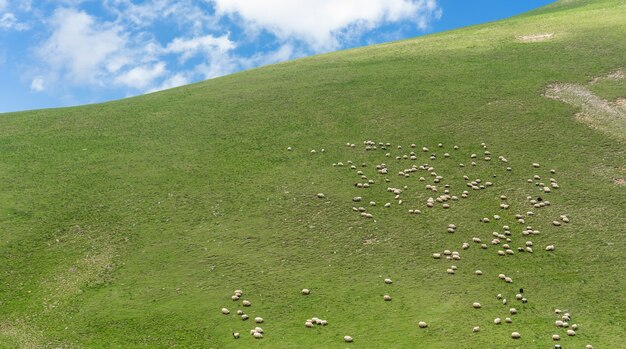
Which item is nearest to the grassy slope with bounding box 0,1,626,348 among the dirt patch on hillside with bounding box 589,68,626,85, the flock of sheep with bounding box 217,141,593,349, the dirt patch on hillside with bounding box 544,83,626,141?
the flock of sheep with bounding box 217,141,593,349

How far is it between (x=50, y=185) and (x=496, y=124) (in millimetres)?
32337

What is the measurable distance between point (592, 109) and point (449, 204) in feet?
63.4

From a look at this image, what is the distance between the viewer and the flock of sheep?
25.4 meters

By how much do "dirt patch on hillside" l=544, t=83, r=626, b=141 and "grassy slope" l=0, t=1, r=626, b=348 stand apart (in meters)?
1.17

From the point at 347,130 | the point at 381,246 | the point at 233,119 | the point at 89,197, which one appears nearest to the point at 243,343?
the point at 381,246

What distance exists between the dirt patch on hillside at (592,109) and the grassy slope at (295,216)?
1.17 meters

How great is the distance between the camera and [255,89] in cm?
5425

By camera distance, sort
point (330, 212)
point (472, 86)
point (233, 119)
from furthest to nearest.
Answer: point (472, 86)
point (233, 119)
point (330, 212)

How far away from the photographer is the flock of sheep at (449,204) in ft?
83.4

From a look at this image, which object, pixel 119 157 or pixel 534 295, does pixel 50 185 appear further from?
pixel 534 295

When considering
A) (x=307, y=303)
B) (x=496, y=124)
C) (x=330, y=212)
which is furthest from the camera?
(x=496, y=124)

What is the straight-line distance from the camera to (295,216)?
33.7 m

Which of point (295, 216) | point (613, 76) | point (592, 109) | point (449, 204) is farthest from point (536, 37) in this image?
point (295, 216)

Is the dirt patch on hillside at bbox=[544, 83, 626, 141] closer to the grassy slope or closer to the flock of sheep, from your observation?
the grassy slope
